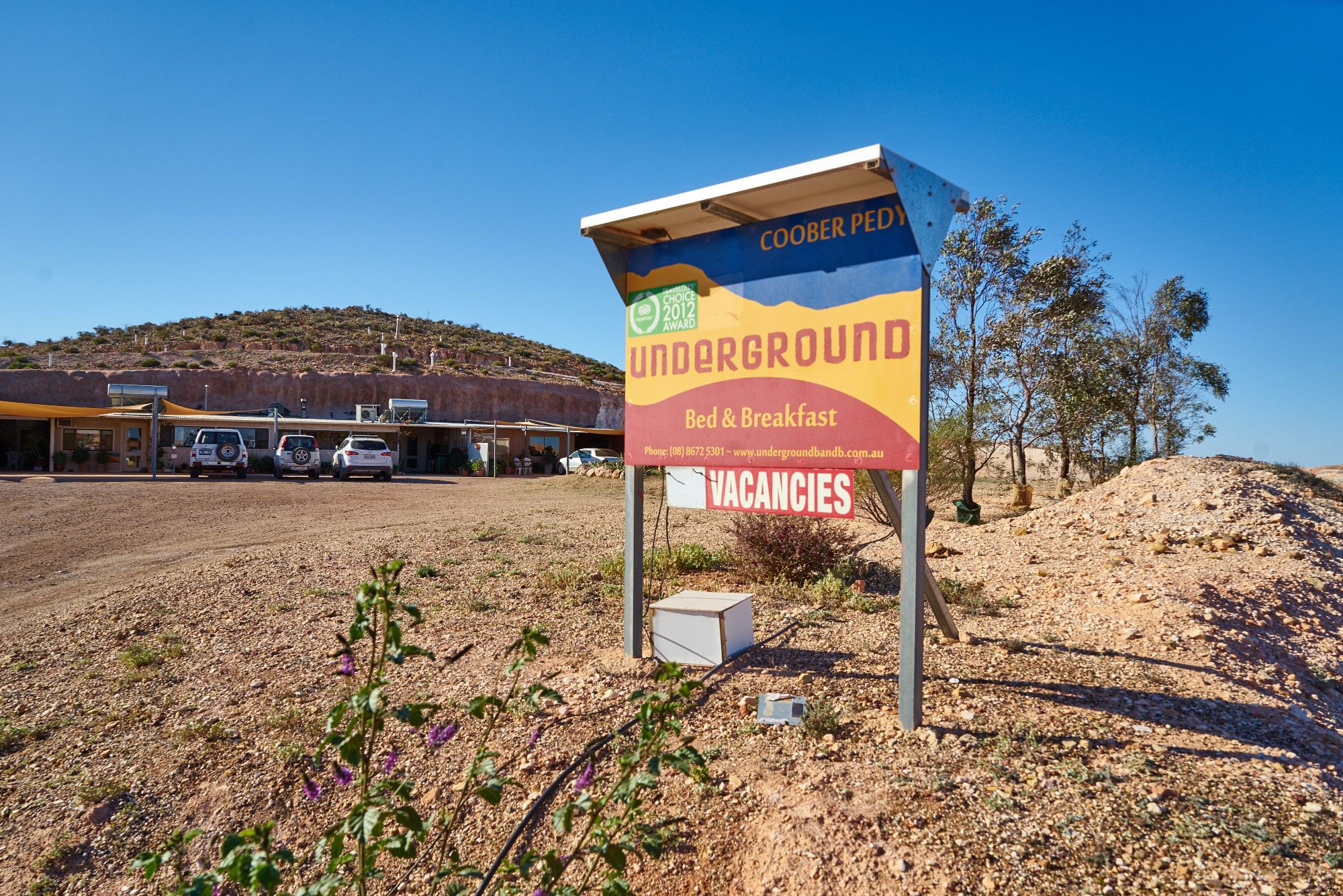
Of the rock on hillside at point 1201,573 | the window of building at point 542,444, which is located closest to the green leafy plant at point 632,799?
the rock on hillside at point 1201,573

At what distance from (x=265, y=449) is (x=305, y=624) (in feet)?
101

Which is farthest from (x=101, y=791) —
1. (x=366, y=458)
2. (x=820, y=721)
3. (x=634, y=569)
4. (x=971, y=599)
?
(x=366, y=458)

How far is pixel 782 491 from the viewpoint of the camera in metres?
4.36

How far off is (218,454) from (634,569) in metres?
24.8

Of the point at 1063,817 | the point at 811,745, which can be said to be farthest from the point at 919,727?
the point at 1063,817

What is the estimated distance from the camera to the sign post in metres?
3.82

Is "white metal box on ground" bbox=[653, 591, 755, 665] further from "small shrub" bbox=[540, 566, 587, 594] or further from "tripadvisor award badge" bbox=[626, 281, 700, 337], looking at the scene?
"small shrub" bbox=[540, 566, 587, 594]

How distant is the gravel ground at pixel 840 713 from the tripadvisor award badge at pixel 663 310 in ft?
7.27

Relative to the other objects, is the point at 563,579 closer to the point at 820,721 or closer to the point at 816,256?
the point at 820,721

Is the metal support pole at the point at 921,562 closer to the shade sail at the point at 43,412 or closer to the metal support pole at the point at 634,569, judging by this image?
the metal support pole at the point at 634,569

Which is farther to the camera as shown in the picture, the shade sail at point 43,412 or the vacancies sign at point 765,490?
the shade sail at point 43,412

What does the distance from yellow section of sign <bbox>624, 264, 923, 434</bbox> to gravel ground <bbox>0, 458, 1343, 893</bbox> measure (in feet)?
5.68

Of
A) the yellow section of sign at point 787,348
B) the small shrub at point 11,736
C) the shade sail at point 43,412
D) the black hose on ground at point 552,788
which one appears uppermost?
the shade sail at point 43,412

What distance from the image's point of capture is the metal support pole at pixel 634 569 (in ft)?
16.4
